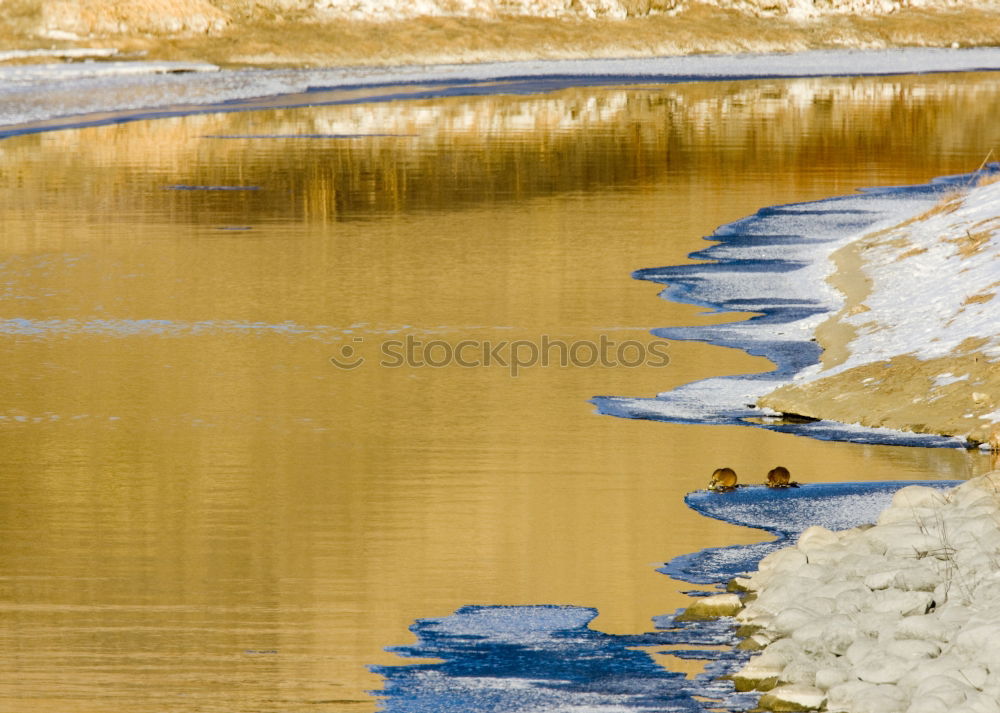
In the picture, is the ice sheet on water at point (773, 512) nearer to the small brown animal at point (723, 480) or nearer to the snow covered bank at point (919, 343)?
the small brown animal at point (723, 480)

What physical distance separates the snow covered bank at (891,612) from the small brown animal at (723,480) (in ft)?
5.13

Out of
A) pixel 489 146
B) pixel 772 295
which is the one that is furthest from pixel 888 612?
pixel 489 146

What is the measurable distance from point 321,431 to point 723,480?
3045mm

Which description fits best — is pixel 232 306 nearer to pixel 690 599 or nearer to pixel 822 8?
pixel 690 599

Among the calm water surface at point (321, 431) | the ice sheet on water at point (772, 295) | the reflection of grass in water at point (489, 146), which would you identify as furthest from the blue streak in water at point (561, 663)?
the reflection of grass in water at point (489, 146)

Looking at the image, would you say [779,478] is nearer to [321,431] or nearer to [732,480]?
[732,480]

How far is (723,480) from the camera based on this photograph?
32.8 feet

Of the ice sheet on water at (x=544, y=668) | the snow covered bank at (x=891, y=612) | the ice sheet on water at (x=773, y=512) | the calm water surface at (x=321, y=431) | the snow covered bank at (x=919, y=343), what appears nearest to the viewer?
the snow covered bank at (x=891, y=612)

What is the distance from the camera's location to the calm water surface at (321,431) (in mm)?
8070

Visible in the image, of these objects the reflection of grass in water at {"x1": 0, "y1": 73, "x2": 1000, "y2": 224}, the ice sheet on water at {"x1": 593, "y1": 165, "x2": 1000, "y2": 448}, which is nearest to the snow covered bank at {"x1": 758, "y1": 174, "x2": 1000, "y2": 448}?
the ice sheet on water at {"x1": 593, "y1": 165, "x2": 1000, "y2": 448}

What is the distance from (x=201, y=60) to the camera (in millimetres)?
62312

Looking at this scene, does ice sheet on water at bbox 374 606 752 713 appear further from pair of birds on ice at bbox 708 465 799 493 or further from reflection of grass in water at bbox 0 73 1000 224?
reflection of grass in water at bbox 0 73 1000 224

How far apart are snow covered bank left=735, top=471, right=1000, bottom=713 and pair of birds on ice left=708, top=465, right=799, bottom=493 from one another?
148 cm

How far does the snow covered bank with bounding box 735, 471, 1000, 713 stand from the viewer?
6.62 meters
